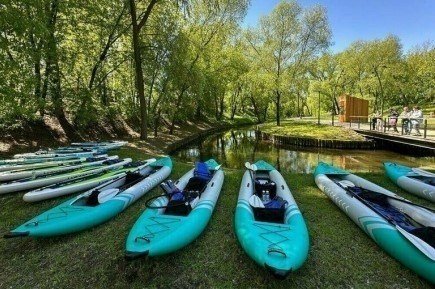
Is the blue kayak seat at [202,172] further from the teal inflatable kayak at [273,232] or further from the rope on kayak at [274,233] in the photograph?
the rope on kayak at [274,233]

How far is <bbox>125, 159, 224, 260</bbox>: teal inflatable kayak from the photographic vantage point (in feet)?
10.7

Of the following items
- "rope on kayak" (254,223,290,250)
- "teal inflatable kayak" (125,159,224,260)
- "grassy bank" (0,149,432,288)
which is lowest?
"grassy bank" (0,149,432,288)

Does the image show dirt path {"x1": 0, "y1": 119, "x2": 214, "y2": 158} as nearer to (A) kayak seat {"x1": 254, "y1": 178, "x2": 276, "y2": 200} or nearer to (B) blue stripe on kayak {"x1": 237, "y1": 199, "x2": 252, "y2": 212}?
(A) kayak seat {"x1": 254, "y1": 178, "x2": 276, "y2": 200}

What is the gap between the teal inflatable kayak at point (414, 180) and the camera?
5426mm

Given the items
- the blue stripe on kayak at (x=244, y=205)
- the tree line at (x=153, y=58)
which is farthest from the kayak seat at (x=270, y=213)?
the tree line at (x=153, y=58)

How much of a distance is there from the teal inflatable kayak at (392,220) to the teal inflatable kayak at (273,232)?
93cm

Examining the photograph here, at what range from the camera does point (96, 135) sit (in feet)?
48.7

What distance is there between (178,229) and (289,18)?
77.5 feet

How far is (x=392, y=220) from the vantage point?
12.7 ft

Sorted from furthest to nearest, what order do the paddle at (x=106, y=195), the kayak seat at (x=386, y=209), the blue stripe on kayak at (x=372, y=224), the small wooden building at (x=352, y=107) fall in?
1. the small wooden building at (x=352, y=107)
2. the paddle at (x=106, y=195)
3. the kayak seat at (x=386, y=209)
4. the blue stripe on kayak at (x=372, y=224)

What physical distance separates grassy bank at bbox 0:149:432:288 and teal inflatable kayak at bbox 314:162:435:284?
18 cm

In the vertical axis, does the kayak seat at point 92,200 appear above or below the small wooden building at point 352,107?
below

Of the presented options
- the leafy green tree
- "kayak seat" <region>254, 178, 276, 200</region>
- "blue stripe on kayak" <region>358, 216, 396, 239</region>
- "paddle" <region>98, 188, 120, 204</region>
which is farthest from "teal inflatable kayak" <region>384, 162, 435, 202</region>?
the leafy green tree

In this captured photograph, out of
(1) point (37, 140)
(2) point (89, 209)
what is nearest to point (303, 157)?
(2) point (89, 209)
